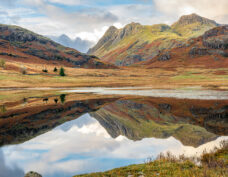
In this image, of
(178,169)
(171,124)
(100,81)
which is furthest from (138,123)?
(100,81)

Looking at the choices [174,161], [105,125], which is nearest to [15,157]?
[174,161]

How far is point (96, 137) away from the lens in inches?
908

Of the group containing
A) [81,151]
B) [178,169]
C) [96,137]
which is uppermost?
[178,169]

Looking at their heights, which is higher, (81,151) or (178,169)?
(178,169)

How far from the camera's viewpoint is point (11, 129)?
2473 centimetres

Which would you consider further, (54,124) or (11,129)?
(54,124)

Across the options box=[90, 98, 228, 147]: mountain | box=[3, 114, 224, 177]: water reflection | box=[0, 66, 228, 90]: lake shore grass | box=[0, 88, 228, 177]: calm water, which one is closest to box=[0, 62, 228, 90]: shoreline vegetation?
box=[0, 66, 228, 90]: lake shore grass

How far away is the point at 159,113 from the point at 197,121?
23.3 feet

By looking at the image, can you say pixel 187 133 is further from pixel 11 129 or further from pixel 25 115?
pixel 25 115

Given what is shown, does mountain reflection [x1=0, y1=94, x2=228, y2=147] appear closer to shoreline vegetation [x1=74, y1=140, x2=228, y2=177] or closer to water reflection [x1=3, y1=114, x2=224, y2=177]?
water reflection [x1=3, y1=114, x2=224, y2=177]

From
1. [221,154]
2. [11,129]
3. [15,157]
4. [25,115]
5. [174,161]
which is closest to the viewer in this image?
[174,161]

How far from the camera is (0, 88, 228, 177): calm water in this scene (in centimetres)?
1520

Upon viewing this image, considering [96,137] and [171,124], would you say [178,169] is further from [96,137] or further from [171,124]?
[171,124]

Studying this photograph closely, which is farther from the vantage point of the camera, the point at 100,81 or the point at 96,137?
the point at 100,81
